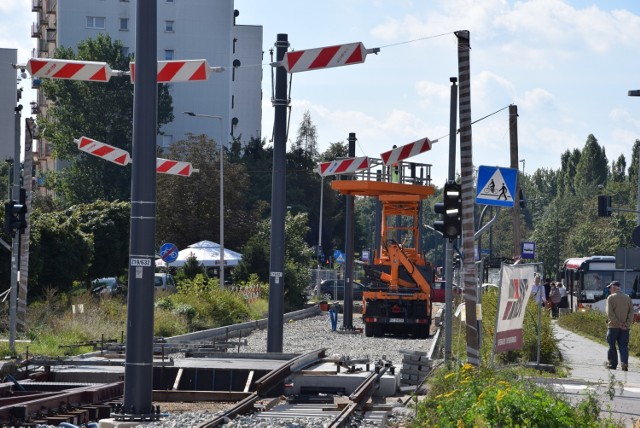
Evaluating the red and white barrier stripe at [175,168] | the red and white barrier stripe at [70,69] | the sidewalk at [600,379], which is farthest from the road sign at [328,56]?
the red and white barrier stripe at [175,168]

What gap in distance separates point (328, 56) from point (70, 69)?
3.88 meters

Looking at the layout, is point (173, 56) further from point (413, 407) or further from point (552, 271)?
point (413, 407)

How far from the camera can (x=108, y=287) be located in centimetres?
5084

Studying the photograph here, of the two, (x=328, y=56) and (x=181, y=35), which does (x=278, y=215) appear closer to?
(x=328, y=56)

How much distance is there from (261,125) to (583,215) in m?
32.1

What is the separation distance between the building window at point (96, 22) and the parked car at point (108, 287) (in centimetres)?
5064

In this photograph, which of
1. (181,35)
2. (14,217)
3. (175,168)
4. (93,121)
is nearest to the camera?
(14,217)

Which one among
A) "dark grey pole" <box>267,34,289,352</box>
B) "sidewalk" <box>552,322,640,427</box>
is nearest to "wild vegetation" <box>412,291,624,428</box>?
"sidewalk" <box>552,322,640,427</box>

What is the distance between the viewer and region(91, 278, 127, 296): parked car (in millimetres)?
48469

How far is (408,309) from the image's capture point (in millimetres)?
36469

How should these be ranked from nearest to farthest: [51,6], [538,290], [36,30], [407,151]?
1. [407,151]
2. [538,290]
3. [51,6]
4. [36,30]

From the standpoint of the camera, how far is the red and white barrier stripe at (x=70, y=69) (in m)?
17.5

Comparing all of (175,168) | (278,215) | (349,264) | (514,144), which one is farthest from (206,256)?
(278,215)

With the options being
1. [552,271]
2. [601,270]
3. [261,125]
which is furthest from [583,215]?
[601,270]
